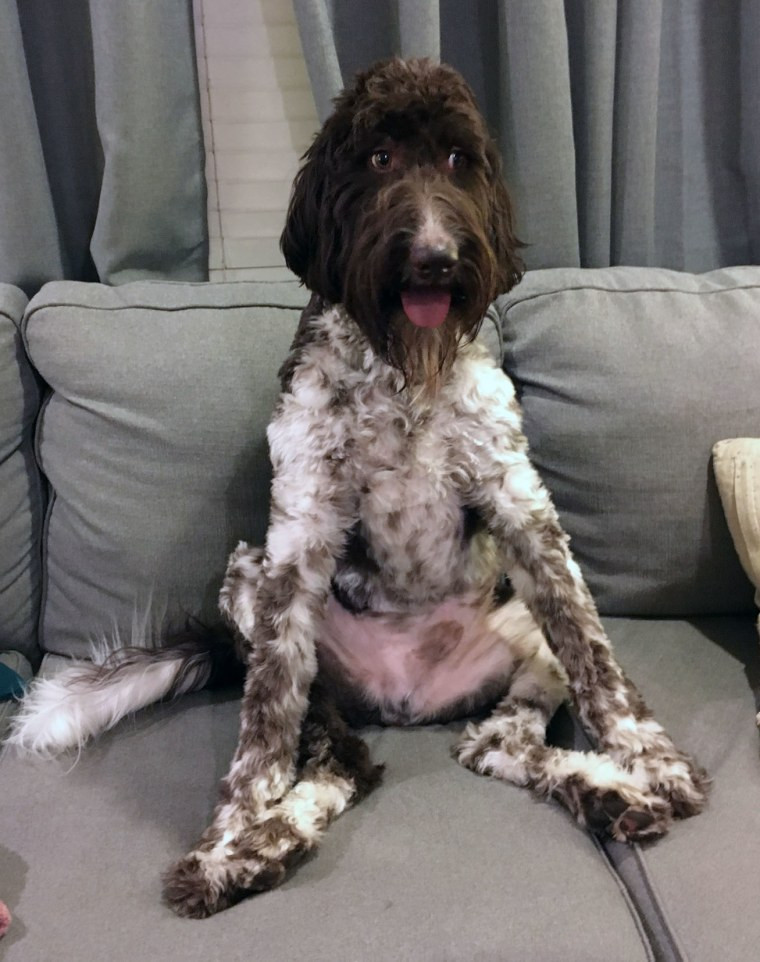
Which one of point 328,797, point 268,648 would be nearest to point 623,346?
point 268,648

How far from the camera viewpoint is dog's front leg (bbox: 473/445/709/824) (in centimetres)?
123

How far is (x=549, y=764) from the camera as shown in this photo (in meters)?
1.28

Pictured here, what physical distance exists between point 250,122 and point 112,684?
4.77 ft

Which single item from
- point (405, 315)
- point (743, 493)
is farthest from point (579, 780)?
point (405, 315)

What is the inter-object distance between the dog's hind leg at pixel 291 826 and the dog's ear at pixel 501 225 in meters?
0.79

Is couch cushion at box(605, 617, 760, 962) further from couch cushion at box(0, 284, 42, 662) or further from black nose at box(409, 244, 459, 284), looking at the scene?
couch cushion at box(0, 284, 42, 662)

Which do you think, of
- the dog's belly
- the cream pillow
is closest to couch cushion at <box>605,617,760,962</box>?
the cream pillow

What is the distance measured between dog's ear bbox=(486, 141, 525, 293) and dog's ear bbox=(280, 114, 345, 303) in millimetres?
250

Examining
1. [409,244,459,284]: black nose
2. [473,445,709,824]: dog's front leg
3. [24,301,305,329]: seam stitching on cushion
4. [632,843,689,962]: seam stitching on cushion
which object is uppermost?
[409,244,459,284]: black nose

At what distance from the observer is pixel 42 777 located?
1.34 meters

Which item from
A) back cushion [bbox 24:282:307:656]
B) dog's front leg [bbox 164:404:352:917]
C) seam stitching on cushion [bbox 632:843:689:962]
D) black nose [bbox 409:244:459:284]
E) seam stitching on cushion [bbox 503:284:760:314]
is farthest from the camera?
seam stitching on cushion [bbox 503:284:760:314]

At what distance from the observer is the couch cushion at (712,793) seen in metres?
1.00

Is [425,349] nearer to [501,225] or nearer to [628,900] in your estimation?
[501,225]

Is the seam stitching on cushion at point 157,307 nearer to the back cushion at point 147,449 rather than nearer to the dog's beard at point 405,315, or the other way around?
the back cushion at point 147,449
